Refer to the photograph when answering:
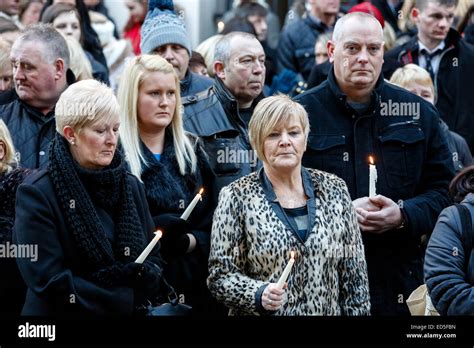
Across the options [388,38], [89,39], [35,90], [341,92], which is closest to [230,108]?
[341,92]

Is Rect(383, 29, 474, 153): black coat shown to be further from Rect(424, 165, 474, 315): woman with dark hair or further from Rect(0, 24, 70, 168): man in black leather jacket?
Rect(424, 165, 474, 315): woman with dark hair

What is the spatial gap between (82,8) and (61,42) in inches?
122

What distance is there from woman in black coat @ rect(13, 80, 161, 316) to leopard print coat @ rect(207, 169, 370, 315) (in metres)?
0.41

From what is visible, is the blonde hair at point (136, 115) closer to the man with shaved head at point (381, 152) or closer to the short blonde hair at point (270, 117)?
the man with shaved head at point (381, 152)

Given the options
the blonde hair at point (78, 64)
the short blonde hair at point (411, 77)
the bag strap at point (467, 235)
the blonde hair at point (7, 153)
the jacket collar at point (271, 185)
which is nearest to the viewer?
the bag strap at point (467, 235)

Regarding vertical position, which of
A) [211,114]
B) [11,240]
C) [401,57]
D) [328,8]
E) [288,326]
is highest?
→ [328,8]

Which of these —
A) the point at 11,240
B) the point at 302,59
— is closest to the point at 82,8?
the point at 302,59

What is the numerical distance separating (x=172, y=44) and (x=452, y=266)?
339 centimetres

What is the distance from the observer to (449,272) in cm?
683

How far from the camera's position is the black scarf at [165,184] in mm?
7910

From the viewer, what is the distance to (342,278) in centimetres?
714

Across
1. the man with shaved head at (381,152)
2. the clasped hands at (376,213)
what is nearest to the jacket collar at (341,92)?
the man with shaved head at (381,152)

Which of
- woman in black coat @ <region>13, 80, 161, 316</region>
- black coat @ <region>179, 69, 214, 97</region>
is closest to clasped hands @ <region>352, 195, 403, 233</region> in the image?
woman in black coat @ <region>13, 80, 161, 316</region>

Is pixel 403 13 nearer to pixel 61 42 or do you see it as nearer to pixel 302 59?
pixel 302 59
